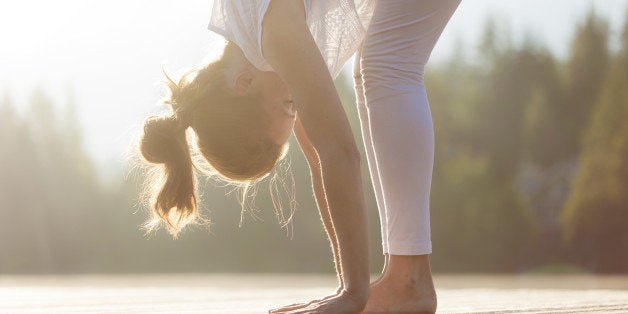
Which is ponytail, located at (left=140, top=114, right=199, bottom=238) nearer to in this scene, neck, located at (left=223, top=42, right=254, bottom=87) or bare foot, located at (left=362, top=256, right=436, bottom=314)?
neck, located at (left=223, top=42, right=254, bottom=87)

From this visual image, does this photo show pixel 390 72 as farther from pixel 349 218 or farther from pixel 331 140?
pixel 349 218

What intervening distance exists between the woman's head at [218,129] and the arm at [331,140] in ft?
0.56

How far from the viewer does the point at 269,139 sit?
2.00m

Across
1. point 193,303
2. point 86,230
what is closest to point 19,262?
point 86,230

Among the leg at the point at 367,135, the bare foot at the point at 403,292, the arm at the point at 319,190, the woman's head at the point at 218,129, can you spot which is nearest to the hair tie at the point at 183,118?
the woman's head at the point at 218,129

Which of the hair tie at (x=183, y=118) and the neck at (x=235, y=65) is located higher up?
the neck at (x=235, y=65)

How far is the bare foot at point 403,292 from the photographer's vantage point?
1946 millimetres

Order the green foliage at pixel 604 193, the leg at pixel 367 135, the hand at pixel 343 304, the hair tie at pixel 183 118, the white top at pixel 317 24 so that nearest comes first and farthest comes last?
the hand at pixel 343 304
the white top at pixel 317 24
the hair tie at pixel 183 118
the leg at pixel 367 135
the green foliage at pixel 604 193

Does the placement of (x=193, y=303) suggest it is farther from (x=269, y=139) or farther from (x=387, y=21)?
(x=387, y=21)

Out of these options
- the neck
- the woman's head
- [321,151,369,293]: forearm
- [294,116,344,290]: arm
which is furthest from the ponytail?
[321,151,369,293]: forearm

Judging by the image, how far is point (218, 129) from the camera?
197 centimetres

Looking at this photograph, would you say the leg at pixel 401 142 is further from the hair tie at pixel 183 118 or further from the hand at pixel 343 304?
the hair tie at pixel 183 118

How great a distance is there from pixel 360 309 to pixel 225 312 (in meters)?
0.49

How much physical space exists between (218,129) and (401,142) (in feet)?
1.21
